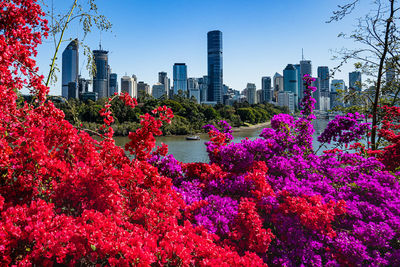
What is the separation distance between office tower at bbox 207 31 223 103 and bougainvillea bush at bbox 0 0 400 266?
165m

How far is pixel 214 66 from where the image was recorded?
7052 inches

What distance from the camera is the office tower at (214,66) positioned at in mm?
171500

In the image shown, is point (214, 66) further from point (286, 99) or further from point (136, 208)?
point (136, 208)

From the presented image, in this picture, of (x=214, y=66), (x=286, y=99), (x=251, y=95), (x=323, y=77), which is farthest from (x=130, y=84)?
(x=323, y=77)

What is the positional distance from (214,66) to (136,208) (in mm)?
182205

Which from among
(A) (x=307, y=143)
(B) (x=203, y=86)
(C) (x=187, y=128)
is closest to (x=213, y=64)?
(B) (x=203, y=86)

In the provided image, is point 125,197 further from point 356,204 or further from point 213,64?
point 213,64

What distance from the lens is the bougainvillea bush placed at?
2006 millimetres

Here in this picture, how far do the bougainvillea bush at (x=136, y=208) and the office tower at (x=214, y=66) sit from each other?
6508 inches

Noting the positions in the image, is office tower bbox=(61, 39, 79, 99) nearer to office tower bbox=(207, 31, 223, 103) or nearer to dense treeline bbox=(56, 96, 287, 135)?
dense treeline bbox=(56, 96, 287, 135)

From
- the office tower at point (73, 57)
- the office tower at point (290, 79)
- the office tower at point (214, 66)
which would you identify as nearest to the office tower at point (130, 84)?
the office tower at point (214, 66)

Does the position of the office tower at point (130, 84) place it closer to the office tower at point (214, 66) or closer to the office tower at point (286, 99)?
the office tower at point (214, 66)

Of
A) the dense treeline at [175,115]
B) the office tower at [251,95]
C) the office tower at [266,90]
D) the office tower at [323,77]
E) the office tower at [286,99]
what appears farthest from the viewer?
the office tower at [266,90]

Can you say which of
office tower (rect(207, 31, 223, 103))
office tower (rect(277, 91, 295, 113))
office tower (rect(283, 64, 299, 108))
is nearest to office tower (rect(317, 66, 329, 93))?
office tower (rect(277, 91, 295, 113))
